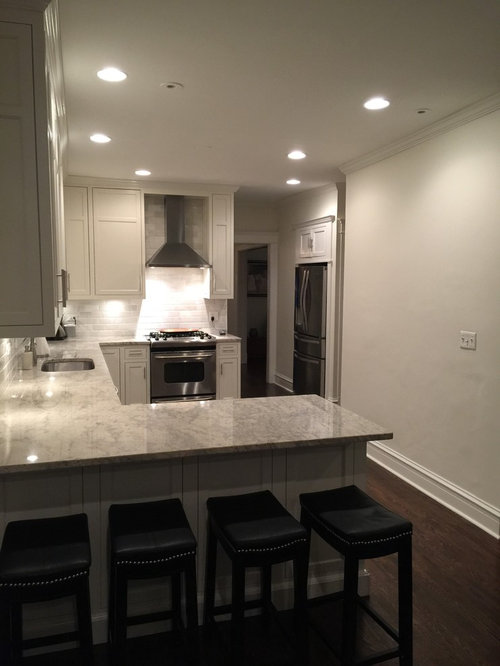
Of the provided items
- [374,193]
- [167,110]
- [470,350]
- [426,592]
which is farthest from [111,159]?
[426,592]

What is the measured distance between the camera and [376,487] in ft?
13.1

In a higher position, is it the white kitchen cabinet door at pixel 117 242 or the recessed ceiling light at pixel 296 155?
the recessed ceiling light at pixel 296 155

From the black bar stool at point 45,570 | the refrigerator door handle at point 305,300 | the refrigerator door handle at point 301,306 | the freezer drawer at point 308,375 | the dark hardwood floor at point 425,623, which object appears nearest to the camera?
the black bar stool at point 45,570

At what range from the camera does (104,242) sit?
575cm

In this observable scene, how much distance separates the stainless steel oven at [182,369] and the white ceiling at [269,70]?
207cm

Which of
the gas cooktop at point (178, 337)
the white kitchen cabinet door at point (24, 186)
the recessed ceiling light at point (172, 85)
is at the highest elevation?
the recessed ceiling light at point (172, 85)

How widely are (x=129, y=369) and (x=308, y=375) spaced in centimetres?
219

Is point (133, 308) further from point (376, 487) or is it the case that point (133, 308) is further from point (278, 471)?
point (278, 471)

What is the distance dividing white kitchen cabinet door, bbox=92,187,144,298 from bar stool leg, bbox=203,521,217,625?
4.06 meters

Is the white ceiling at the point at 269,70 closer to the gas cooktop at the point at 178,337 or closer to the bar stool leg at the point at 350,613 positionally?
the gas cooktop at the point at 178,337

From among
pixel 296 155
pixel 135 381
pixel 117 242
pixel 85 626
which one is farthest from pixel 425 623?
pixel 117 242

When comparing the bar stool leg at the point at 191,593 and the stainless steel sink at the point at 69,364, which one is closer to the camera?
the bar stool leg at the point at 191,593

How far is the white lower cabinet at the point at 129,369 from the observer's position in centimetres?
561

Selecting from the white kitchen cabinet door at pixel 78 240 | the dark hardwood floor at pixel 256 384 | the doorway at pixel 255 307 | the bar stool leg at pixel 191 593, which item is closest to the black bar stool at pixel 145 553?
the bar stool leg at pixel 191 593
